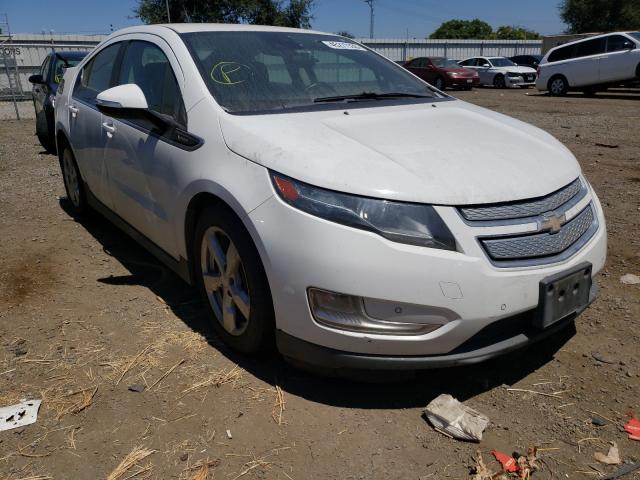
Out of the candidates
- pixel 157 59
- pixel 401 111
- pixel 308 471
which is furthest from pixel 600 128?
pixel 308 471

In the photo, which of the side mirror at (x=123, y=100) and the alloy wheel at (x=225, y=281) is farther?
the side mirror at (x=123, y=100)

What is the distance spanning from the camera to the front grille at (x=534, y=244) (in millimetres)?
2279

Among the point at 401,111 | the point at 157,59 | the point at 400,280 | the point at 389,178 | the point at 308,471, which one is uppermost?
the point at 157,59

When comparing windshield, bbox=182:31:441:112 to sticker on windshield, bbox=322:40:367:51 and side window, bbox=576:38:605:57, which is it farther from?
side window, bbox=576:38:605:57

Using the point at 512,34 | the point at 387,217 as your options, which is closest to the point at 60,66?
the point at 387,217

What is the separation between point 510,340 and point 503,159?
2.63 ft

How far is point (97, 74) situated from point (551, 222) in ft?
11.7

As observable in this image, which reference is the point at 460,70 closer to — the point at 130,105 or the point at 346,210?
the point at 130,105

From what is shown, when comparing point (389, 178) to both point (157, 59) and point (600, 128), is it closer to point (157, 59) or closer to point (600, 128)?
point (157, 59)

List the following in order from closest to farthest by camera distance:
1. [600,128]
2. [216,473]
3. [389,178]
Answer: [216,473] → [389,178] → [600,128]

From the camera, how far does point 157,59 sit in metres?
3.46

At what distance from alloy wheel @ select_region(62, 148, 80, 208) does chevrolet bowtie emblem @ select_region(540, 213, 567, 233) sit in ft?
12.7

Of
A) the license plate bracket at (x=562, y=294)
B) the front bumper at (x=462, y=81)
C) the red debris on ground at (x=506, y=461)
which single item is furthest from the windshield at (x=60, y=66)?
the front bumper at (x=462, y=81)

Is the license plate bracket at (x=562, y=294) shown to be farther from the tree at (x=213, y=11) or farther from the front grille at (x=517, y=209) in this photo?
the tree at (x=213, y=11)
